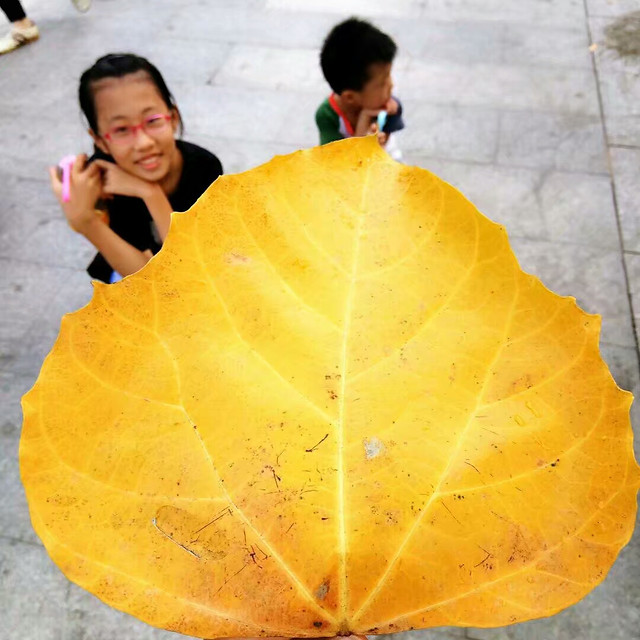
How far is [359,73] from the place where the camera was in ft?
5.24

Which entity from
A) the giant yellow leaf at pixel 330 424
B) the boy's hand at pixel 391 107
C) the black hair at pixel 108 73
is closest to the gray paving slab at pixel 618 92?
the boy's hand at pixel 391 107

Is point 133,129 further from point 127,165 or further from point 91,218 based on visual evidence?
Result: point 91,218

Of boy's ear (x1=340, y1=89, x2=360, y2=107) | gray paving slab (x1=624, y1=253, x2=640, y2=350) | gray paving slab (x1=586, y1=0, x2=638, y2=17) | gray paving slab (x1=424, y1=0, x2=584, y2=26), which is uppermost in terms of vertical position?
boy's ear (x1=340, y1=89, x2=360, y2=107)

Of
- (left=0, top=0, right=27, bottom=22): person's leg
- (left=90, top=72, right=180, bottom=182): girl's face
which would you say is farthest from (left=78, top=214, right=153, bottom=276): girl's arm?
(left=0, top=0, right=27, bottom=22): person's leg

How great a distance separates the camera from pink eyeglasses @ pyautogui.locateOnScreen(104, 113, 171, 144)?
1.15 metres

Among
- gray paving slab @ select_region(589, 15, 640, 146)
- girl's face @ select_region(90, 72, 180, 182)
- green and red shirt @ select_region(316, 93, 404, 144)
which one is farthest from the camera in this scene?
gray paving slab @ select_region(589, 15, 640, 146)

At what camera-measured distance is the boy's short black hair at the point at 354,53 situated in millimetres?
1583

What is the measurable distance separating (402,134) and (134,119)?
1.72 meters

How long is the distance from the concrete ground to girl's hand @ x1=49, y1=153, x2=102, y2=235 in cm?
89

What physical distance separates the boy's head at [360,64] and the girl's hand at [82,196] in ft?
2.56

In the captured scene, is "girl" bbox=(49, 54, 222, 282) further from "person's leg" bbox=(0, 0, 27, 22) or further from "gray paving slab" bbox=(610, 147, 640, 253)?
"person's leg" bbox=(0, 0, 27, 22)

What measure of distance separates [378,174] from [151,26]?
356 centimetres

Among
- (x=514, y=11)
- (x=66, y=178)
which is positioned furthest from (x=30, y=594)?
(x=514, y=11)

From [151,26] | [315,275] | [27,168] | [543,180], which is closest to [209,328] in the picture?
[315,275]
